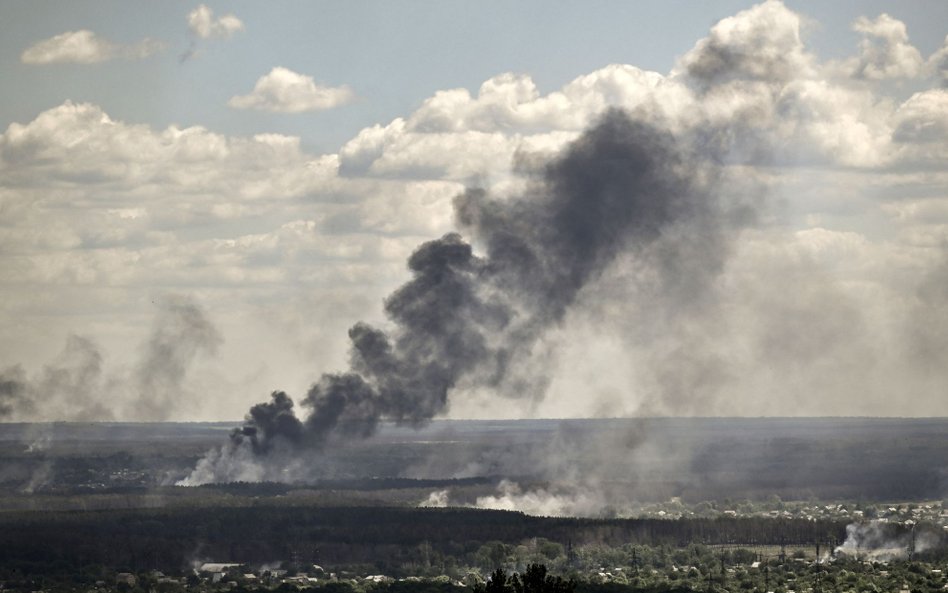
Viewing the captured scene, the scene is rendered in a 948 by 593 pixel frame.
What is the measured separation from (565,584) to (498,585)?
410 cm

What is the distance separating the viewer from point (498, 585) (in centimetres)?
11981

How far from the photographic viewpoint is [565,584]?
11956 centimetres
